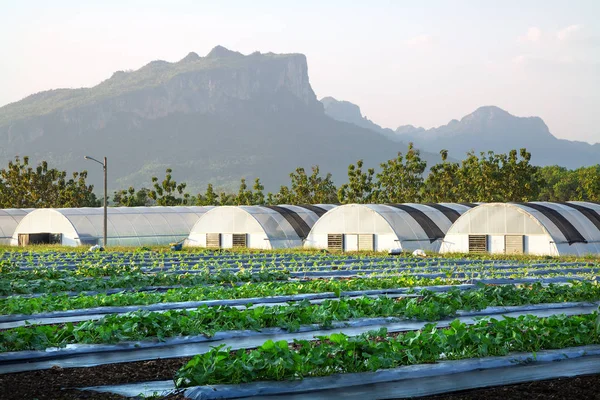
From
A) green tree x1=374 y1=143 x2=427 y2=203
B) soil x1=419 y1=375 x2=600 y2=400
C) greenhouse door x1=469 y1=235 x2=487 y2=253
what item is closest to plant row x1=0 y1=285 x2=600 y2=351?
soil x1=419 y1=375 x2=600 y2=400

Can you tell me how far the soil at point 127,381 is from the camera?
7838 mm

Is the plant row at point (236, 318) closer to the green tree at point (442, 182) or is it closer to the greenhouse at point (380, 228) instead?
the greenhouse at point (380, 228)

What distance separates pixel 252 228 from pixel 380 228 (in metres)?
7.37

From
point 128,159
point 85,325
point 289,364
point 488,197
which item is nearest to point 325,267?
point 85,325

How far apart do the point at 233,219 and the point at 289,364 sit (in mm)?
33500

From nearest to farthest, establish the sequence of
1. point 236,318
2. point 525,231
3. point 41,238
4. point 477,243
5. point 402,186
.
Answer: point 236,318, point 525,231, point 477,243, point 41,238, point 402,186

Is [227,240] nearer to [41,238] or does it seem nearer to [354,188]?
[41,238]

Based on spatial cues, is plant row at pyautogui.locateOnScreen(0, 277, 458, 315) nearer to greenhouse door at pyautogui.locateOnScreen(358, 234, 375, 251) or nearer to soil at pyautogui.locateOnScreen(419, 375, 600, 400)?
soil at pyautogui.locateOnScreen(419, 375, 600, 400)

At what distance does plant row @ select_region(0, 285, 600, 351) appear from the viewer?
33.9 feet

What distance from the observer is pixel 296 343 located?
33.7 ft

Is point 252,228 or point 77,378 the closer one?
point 77,378

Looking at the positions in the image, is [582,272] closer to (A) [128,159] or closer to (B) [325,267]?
(B) [325,267]

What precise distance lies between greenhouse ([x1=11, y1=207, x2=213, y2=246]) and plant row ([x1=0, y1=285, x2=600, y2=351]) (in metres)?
33.6

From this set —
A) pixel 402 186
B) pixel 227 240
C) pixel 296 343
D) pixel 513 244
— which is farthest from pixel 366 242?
pixel 296 343
